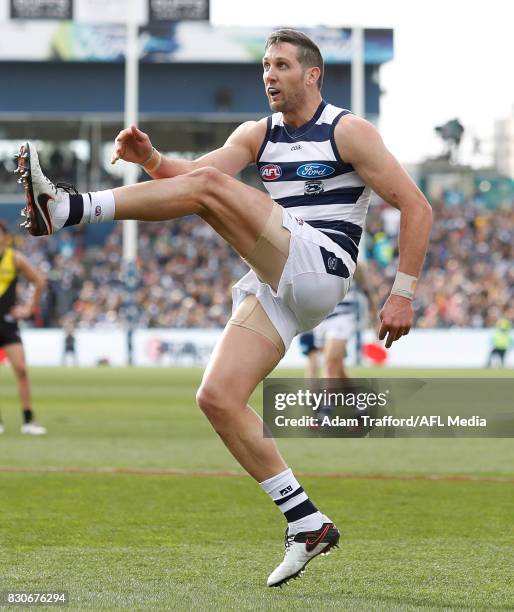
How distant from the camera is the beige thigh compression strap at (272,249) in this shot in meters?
5.51

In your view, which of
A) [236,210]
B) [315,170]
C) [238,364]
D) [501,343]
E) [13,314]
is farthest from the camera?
[501,343]

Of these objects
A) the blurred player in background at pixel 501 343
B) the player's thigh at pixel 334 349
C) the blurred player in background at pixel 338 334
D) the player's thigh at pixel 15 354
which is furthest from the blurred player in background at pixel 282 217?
the blurred player in background at pixel 501 343

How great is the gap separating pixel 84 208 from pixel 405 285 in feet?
4.66

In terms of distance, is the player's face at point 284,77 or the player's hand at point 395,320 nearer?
the player's hand at point 395,320

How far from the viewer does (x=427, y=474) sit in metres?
10.2

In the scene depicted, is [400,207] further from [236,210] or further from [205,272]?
[205,272]

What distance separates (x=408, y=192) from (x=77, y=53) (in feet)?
152

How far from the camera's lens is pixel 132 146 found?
19.4 ft

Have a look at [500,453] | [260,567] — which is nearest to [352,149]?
[260,567]

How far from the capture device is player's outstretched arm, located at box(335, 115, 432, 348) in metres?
5.52

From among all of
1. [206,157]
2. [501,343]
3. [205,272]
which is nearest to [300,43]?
[206,157]

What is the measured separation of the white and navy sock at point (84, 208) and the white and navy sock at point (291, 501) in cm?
140

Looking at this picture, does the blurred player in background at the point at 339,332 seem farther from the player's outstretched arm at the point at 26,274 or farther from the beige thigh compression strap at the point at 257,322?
the beige thigh compression strap at the point at 257,322

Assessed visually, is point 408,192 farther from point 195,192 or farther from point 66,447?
point 66,447
